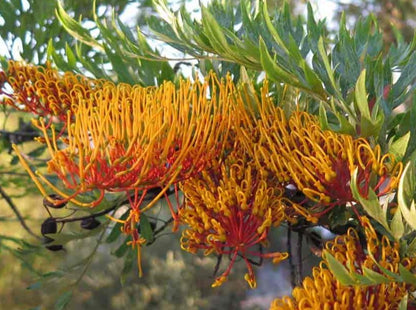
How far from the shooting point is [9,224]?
9.74 feet

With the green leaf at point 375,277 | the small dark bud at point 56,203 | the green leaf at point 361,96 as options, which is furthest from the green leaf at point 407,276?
the small dark bud at point 56,203

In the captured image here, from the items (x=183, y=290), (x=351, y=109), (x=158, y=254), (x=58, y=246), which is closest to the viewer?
(x=351, y=109)

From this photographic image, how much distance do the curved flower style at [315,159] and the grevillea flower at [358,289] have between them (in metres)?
0.03

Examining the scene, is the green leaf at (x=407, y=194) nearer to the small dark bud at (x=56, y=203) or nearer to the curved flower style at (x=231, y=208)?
the curved flower style at (x=231, y=208)

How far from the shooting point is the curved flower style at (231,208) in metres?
0.56

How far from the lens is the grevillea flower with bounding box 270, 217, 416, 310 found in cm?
50

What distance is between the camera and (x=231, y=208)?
56cm

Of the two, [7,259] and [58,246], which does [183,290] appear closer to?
[7,259]

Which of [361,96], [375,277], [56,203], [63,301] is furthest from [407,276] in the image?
[63,301]

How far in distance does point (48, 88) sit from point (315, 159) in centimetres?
31

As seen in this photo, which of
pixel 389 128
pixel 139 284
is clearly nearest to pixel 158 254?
pixel 139 284

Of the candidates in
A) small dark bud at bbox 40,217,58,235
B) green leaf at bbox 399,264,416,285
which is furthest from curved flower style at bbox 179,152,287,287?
small dark bud at bbox 40,217,58,235

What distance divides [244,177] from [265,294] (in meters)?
3.10

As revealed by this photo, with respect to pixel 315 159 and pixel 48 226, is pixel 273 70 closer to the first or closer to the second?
pixel 315 159
